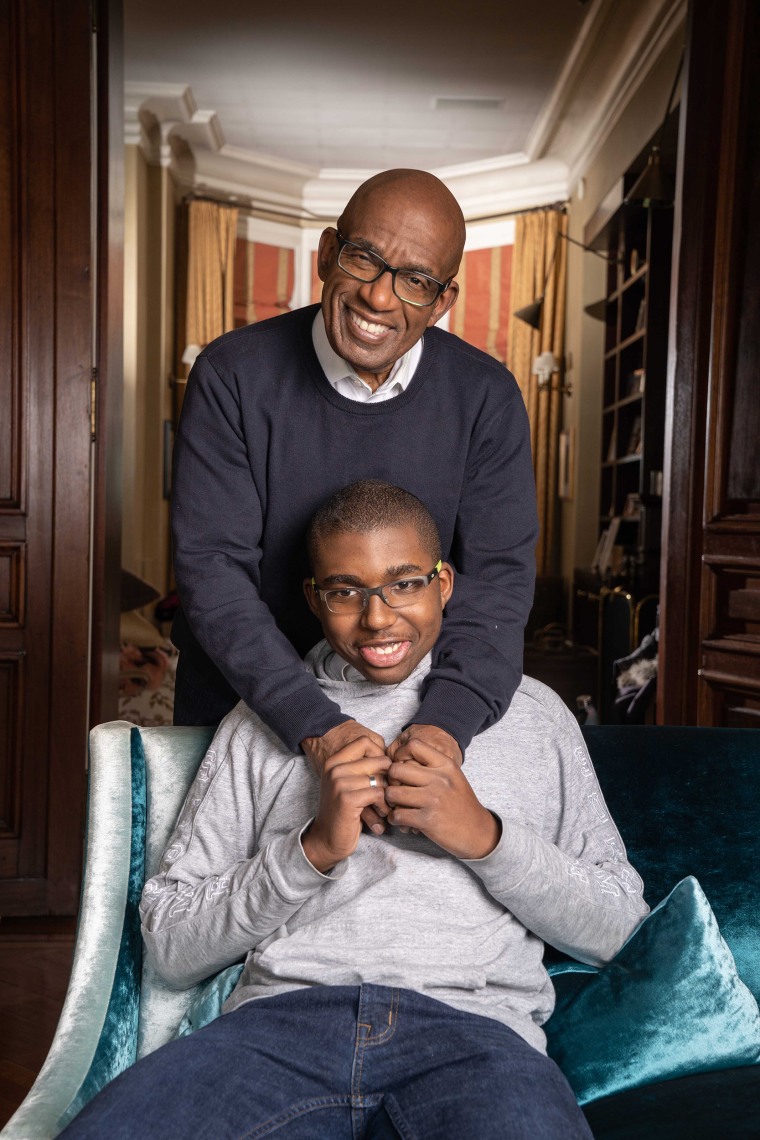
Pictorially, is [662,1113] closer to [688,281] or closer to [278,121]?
[688,281]

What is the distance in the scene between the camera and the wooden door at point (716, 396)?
2.66 m

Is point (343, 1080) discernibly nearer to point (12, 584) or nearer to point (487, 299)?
point (12, 584)

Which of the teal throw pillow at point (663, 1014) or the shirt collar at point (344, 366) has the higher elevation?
the shirt collar at point (344, 366)

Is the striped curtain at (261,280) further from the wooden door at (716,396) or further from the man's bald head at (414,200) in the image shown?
the man's bald head at (414,200)

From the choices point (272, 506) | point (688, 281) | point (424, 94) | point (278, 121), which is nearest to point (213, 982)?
point (272, 506)

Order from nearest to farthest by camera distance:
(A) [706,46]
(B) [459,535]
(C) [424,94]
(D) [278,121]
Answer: (B) [459,535] < (A) [706,46] < (C) [424,94] < (D) [278,121]

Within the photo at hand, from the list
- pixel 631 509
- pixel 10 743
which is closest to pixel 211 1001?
pixel 10 743

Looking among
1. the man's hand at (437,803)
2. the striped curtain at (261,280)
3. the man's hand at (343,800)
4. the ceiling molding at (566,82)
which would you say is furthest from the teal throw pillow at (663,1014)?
the striped curtain at (261,280)

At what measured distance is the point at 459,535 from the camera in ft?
5.33

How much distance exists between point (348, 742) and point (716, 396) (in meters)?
1.80

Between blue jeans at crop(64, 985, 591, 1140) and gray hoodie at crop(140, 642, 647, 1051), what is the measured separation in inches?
1.8

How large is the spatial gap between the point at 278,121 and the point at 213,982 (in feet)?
22.3

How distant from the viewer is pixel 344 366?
154 cm

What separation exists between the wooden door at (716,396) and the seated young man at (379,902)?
1400mm
